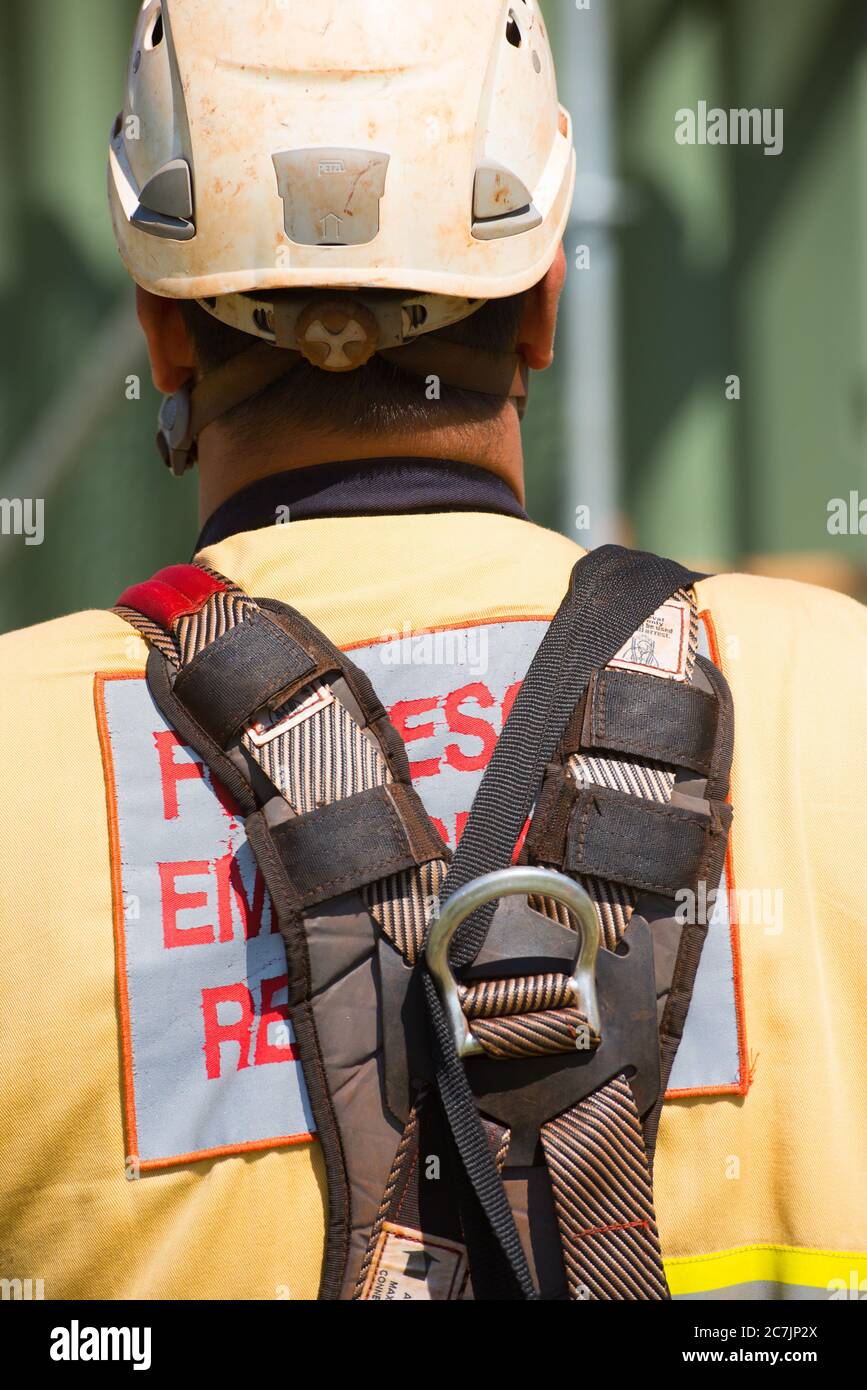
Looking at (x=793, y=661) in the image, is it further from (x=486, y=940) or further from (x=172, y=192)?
(x=172, y=192)

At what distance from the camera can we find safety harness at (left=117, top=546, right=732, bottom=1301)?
4.58ft

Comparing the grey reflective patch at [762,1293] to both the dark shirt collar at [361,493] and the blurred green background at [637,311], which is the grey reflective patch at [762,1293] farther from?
the blurred green background at [637,311]

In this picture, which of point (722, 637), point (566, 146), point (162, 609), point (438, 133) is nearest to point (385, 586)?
point (162, 609)

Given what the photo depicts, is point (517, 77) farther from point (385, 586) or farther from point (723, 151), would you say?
point (723, 151)

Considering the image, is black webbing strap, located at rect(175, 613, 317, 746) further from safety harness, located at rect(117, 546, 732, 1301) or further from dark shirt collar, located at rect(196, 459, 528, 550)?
dark shirt collar, located at rect(196, 459, 528, 550)

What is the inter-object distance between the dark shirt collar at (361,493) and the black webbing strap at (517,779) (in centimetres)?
19

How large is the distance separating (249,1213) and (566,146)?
4.64 feet

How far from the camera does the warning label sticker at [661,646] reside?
1543 mm

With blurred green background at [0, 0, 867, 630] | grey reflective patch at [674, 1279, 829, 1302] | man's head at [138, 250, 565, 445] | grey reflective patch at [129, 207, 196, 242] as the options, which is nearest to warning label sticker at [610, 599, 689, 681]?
man's head at [138, 250, 565, 445]

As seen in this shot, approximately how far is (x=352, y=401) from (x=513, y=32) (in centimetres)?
54

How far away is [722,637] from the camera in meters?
1.62

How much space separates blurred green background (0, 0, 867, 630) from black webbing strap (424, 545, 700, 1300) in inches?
121

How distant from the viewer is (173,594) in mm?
1593

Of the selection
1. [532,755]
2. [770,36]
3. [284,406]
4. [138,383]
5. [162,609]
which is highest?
[770,36]
